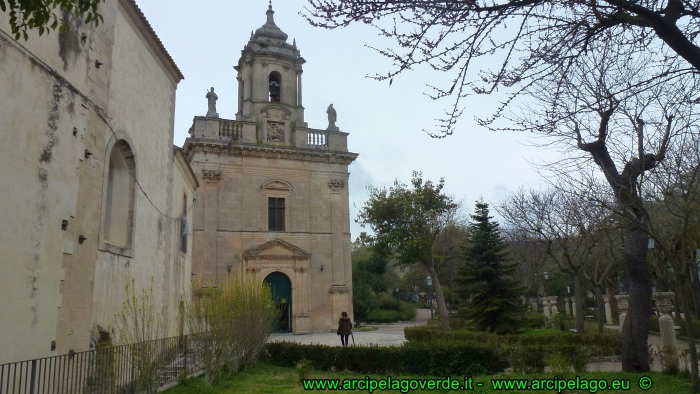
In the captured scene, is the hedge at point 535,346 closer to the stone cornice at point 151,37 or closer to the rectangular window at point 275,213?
the stone cornice at point 151,37

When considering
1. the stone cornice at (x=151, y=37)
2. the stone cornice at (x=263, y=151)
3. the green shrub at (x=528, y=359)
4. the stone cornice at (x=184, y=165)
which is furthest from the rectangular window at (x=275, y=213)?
the green shrub at (x=528, y=359)

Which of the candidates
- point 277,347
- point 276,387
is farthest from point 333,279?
point 276,387

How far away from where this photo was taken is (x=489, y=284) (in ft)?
66.5

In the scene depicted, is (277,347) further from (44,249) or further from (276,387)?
(44,249)

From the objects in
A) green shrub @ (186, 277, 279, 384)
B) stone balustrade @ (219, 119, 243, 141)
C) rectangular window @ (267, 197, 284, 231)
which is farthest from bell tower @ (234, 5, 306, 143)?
green shrub @ (186, 277, 279, 384)

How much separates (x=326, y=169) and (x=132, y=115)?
59.8ft

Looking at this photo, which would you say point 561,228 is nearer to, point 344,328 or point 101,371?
point 344,328

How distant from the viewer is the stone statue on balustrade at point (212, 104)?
28028mm

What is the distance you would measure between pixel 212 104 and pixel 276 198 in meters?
6.27

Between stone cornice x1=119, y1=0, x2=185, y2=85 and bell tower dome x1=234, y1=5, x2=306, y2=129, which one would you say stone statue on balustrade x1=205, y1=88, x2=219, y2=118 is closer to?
bell tower dome x1=234, y1=5, x2=306, y2=129

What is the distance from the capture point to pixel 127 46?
11.1 m

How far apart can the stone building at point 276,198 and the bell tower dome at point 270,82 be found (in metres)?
0.06

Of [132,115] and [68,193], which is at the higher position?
[132,115]

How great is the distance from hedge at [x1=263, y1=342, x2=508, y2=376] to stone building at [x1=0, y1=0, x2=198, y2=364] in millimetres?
4909
